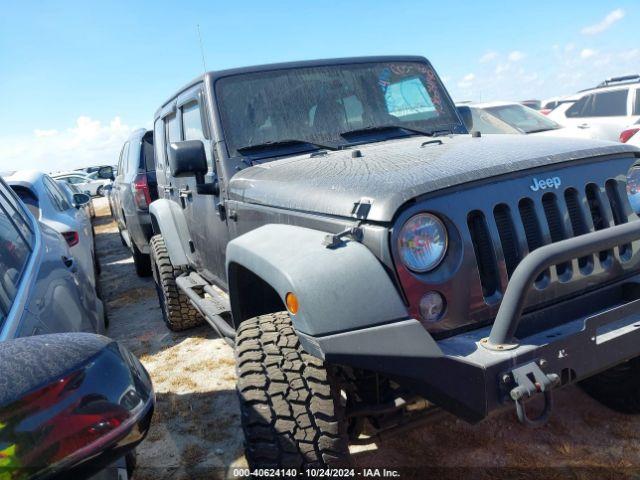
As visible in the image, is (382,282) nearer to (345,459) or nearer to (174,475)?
(345,459)

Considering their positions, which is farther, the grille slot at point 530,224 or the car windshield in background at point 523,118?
the car windshield in background at point 523,118

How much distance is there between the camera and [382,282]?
70.7 inches

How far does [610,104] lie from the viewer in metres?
9.97

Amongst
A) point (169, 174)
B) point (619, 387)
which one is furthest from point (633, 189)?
point (169, 174)

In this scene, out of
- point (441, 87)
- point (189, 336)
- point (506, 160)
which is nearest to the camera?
point (506, 160)

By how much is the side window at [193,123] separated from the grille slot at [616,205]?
2134 millimetres

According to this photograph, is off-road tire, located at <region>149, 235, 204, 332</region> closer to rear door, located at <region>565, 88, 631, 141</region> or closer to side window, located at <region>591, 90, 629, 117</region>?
rear door, located at <region>565, 88, 631, 141</region>

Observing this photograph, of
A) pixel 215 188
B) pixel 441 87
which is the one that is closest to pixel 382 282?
pixel 215 188

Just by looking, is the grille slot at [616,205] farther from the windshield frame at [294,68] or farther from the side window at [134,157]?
the side window at [134,157]

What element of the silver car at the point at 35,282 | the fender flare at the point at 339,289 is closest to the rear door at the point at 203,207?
the silver car at the point at 35,282

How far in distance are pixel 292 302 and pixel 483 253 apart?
73cm

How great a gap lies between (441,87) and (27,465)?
346 cm

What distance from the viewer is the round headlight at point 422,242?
1.88 m

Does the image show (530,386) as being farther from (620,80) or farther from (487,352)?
(620,80)
